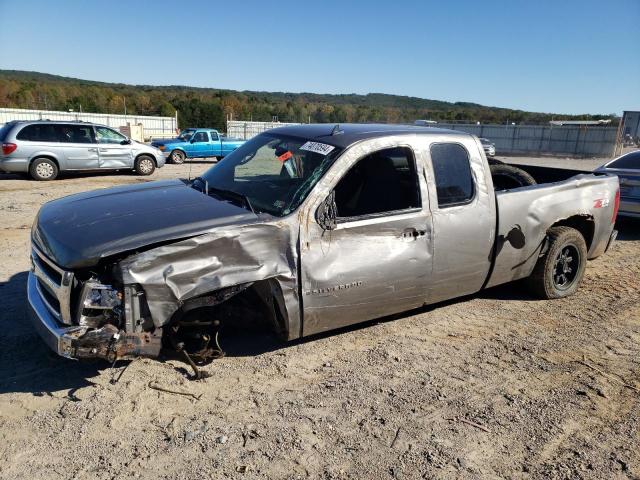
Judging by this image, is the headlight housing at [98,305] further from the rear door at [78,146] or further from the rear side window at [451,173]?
the rear door at [78,146]

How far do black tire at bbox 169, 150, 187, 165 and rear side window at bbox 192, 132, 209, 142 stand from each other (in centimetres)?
90

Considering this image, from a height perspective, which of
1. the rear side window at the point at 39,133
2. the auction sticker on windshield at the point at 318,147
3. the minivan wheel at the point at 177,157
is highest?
the auction sticker on windshield at the point at 318,147

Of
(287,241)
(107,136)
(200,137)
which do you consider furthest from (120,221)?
(200,137)

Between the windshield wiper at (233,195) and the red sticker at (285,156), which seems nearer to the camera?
the windshield wiper at (233,195)

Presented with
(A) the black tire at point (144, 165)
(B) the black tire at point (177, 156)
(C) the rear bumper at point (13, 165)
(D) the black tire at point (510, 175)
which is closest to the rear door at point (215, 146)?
(B) the black tire at point (177, 156)

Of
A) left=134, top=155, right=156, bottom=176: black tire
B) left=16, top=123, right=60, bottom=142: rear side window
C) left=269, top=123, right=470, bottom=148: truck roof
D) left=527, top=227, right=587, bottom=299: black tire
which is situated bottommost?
left=134, top=155, right=156, bottom=176: black tire

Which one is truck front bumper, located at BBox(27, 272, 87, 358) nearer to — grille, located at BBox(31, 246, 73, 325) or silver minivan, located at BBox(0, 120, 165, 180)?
grille, located at BBox(31, 246, 73, 325)

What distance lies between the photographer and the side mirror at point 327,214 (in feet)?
11.8

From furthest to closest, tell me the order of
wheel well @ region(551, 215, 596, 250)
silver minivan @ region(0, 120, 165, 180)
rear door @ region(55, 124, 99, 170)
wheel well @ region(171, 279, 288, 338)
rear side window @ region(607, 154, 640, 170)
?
1. rear door @ region(55, 124, 99, 170)
2. silver minivan @ region(0, 120, 165, 180)
3. rear side window @ region(607, 154, 640, 170)
4. wheel well @ region(551, 215, 596, 250)
5. wheel well @ region(171, 279, 288, 338)

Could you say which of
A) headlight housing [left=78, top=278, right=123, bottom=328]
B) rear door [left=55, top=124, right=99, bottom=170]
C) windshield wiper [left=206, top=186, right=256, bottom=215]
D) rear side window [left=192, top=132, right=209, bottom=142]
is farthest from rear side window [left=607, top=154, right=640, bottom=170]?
rear side window [left=192, top=132, right=209, bottom=142]

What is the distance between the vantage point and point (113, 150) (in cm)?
1501

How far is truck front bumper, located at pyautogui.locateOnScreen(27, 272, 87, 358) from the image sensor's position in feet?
9.68

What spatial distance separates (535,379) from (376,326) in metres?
1.41

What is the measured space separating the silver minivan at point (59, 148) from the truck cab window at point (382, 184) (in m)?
12.6
